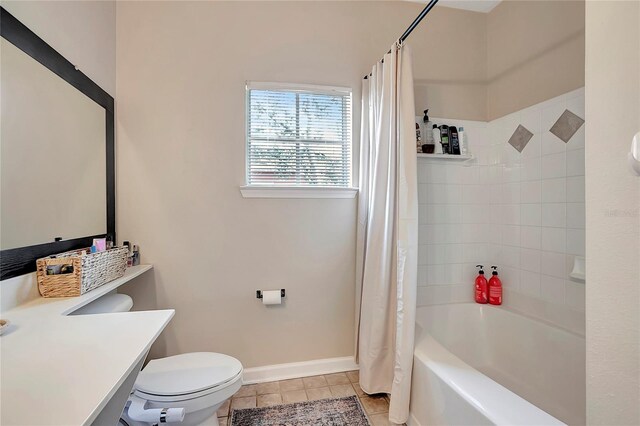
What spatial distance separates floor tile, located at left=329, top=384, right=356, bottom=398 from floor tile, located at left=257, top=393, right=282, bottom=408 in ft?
1.14

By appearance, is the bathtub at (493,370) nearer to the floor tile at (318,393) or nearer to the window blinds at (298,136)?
the floor tile at (318,393)

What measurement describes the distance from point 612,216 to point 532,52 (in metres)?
2.04

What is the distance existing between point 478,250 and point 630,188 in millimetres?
1953

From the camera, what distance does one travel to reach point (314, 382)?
193 centimetres

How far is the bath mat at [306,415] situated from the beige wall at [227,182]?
350mm

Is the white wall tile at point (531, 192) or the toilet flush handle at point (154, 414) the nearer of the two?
the toilet flush handle at point (154, 414)

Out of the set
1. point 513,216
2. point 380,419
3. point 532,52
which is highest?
point 532,52

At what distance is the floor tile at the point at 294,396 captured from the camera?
1745 mm

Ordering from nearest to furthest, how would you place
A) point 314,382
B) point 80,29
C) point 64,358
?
point 64,358
point 80,29
point 314,382

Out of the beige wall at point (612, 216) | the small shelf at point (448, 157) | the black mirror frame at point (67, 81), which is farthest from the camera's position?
the small shelf at point (448, 157)

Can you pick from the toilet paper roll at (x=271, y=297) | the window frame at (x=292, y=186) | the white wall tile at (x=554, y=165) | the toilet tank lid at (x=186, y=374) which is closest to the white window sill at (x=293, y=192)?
the window frame at (x=292, y=186)

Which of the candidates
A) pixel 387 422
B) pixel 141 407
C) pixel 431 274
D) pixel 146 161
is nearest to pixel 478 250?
pixel 431 274

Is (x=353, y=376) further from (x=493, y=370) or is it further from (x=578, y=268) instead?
(x=578, y=268)

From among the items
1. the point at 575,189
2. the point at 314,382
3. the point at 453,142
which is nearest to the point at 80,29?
the point at 453,142
